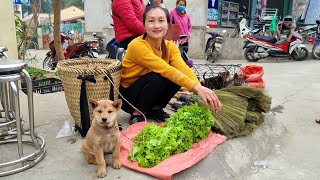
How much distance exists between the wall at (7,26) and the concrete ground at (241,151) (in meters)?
0.72

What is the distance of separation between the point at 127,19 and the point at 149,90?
1002mm

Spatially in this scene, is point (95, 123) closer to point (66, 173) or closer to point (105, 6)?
point (66, 173)

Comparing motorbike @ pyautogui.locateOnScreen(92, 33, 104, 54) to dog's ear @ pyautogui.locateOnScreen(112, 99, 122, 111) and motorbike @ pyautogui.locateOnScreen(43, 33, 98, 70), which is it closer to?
motorbike @ pyautogui.locateOnScreen(43, 33, 98, 70)

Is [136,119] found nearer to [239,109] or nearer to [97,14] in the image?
[239,109]

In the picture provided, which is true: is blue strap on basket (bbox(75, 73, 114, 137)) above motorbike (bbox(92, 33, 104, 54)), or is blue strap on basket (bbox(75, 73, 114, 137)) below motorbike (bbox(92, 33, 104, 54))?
below

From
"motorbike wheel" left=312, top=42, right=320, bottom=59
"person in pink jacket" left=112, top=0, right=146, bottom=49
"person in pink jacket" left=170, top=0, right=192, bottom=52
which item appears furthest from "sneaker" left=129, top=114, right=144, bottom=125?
"motorbike wheel" left=312, top=42, right=320, bottom=59

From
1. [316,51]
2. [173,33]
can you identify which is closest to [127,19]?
[173,33]

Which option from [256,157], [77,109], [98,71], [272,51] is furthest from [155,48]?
[272,51]

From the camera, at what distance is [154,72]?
269 centimetres

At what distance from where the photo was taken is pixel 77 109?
8.39 ft

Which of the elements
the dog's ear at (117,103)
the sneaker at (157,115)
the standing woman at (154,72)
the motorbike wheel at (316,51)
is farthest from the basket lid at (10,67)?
the motorbike wheel at (316,51)

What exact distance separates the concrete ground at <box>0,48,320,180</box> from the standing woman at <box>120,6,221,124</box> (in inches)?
13.2

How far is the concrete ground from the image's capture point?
7.09ft

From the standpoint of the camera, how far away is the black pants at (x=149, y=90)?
2.71 metres
